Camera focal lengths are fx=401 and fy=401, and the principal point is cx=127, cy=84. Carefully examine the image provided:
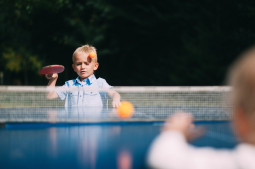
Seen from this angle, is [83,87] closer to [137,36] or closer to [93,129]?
[93,129]

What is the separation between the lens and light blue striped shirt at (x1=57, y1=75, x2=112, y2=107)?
207 inches

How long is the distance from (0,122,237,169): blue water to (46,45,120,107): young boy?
503 millimetres

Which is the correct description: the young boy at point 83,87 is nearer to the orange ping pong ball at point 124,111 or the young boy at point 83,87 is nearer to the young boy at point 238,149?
the orange ping pong ball at point 124,111

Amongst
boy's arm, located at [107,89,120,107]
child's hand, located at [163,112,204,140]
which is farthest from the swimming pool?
child's hand, located at [163,112,204,140]

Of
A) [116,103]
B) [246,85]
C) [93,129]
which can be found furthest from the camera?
[93,129]

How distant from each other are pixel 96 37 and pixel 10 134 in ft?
57.2

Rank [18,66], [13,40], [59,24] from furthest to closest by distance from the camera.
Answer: [18,66], [59,24], [13,40]

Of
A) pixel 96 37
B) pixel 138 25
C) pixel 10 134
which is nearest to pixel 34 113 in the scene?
pixel 10 134

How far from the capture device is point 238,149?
0.96 metres

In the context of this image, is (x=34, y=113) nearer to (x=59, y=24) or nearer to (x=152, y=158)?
(x=152, y=158)

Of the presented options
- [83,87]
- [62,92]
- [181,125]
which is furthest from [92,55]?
[181,125]

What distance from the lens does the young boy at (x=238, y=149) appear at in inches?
35.4

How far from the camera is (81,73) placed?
17.9 ft

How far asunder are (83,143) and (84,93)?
2.21ft
